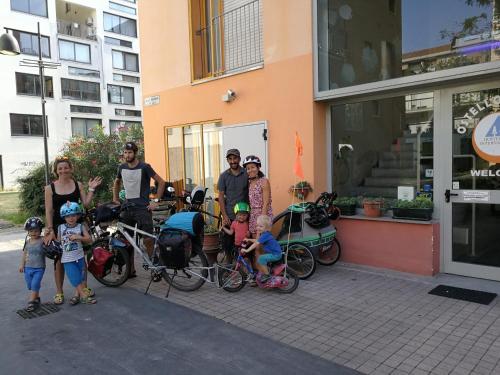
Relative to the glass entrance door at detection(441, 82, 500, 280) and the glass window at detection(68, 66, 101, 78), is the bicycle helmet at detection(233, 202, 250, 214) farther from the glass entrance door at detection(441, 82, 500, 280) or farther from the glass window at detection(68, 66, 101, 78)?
the glass window at detection(68, 66, 101, 78)

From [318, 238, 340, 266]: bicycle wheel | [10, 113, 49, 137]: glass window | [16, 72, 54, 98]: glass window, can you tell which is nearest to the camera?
[318, 238, 340, 266]: bicycle wheel

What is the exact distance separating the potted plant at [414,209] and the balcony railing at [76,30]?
31.0 meters

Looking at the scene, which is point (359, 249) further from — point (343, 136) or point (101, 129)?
point (101, 129)

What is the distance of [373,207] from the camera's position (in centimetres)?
601

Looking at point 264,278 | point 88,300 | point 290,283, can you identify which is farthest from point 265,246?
point 88,300

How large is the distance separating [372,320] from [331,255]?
6.84 ft

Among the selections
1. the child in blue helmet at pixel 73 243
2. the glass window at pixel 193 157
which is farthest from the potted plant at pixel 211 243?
the glass window at pixel 193 157

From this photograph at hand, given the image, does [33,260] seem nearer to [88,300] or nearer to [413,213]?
[88,300]

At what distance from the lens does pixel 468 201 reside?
533 cm

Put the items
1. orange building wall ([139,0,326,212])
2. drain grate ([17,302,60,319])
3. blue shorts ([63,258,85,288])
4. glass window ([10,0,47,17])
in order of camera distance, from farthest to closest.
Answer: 1. glass window ([10,0,47,17])
2. orange building wall ([139,0,326,212])
3. blue shorts ([63,258,85,288])
4. drain grate ([17,302,60,319])

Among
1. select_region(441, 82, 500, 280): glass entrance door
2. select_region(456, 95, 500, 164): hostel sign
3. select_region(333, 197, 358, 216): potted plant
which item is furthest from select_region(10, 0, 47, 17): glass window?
select_region(456, 95, 500, 164): hostel sign

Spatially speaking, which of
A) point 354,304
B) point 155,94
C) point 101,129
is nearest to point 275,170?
point 354,304

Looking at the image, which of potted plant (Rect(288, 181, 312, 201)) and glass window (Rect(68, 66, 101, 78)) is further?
glass window (Rect(68, 66, 101, 78))

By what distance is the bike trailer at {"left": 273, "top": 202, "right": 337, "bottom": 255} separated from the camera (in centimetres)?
571
